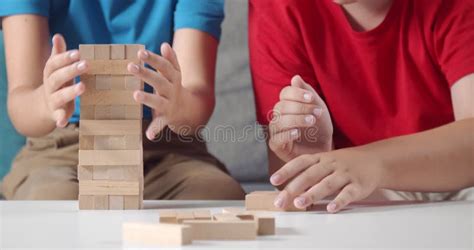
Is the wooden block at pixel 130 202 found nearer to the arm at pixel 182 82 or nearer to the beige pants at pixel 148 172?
the arm at pixel 182 82

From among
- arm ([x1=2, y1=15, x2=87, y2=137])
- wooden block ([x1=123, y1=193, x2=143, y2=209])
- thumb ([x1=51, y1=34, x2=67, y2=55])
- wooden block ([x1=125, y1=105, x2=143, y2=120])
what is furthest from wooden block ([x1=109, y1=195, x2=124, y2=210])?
arm ([x1=2, y1=15, x2=87, y2=137])

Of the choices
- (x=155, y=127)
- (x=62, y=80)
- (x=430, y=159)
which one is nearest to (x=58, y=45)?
(x=62, y=80)

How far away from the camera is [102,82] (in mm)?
979

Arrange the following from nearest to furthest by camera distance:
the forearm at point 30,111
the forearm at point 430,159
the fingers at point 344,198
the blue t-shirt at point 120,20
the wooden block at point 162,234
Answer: the wooden block at point 162,234
the fingers at point 344,198
the forearm at point 430,159
the forearm at point 30,111
the blue t-shirt at point 120,20

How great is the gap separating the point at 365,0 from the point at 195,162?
0.44 m

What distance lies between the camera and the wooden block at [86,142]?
0.98 meters

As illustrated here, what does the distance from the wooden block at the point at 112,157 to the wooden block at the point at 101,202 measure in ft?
0.15

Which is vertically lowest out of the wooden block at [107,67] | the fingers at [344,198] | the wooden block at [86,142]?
the fingers at [344,198]

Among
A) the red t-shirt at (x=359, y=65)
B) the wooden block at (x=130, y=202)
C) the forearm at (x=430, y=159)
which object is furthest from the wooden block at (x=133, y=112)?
the red t-shirt at (x=359, y=65)

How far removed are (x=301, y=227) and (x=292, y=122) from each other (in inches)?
14.8

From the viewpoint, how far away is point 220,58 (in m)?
2.02

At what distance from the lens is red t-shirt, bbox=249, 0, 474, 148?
4.58 feet

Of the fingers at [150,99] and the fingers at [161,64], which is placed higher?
the fingers at [161,64]

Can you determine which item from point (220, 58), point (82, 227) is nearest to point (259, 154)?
point (220, 58)
